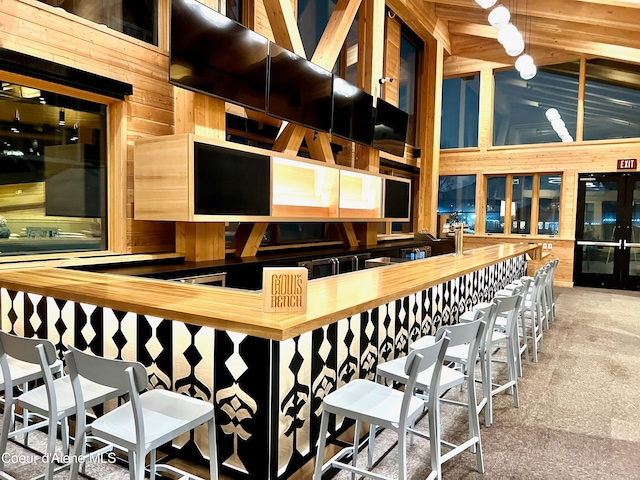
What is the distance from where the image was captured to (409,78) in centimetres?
979

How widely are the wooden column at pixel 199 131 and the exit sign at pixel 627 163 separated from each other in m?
7.98

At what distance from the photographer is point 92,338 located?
247 centimetres

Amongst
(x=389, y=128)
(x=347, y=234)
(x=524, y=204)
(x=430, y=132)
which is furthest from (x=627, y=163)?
(x=347, y=234)

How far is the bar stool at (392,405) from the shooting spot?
174cm

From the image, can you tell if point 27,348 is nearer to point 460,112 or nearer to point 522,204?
point 522,204

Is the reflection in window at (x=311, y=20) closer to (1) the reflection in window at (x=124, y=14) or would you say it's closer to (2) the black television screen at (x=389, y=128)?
(2) the black television screen at (x=389, y=128)

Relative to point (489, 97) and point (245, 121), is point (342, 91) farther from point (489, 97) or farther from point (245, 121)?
point (489, 97)

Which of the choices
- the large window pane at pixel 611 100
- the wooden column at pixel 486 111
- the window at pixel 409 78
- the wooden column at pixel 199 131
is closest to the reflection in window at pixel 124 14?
the wooden column at pixel 199 131

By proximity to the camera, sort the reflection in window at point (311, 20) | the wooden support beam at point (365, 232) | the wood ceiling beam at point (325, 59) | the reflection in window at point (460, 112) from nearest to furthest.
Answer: the wood ceiling beam at point (325, 59) → the reflection in window at point (311, 20) → the wooden support beam at point (365, 232) → the reflection in window at point (460, 112)

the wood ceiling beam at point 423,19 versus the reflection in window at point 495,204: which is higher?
the wood ceiling beam at point 423,19

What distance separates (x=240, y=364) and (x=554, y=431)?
6.98 feet

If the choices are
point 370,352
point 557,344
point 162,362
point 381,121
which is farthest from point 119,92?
point 557,344

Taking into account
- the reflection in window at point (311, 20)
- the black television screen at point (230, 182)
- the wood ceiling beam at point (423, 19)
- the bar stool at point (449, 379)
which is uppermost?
the wood ceiling beam at point (423, 19)

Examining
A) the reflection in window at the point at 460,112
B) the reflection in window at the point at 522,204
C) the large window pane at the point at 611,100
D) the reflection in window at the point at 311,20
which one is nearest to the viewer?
the reflection in window at the point at 311,20
